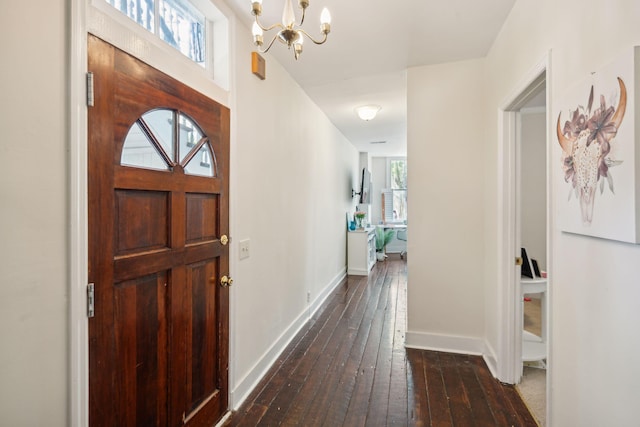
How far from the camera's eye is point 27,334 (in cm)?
92

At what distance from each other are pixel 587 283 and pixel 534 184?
3635 mm

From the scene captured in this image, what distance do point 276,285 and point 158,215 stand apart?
4.80 ft

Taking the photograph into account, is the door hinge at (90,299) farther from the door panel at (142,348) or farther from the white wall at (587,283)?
the white wall at (587,283)

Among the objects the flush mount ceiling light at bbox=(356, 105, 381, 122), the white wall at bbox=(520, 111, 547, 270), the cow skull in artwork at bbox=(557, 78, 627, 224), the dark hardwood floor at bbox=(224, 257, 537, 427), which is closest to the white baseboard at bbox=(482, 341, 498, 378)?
the dark hardwood floor at bbox=(224, 257, 537, 427)

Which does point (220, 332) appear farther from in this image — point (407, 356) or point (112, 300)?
point (407, 356)

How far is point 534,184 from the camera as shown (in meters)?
4.21

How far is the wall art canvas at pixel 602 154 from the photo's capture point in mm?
914

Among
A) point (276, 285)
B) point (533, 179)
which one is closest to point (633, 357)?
point (276, 285)

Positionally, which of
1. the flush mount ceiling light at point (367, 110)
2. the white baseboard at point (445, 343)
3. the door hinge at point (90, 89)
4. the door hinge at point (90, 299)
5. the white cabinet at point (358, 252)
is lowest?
the white baseboard at point (445, 343)

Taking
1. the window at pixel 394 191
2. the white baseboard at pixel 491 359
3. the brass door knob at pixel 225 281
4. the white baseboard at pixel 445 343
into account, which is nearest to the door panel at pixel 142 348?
the brass door knob at pixel 225 281

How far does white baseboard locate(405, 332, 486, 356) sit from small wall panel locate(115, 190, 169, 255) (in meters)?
2.37

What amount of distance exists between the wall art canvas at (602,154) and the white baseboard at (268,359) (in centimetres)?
208

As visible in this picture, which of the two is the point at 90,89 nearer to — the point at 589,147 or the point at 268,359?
the point at 589,147

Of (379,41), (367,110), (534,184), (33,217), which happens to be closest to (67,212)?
(33,217)
